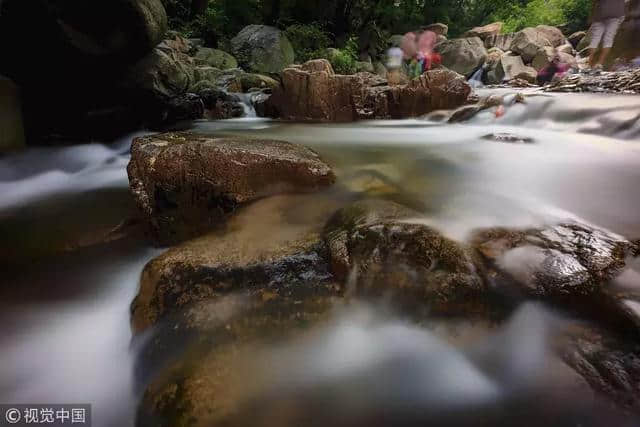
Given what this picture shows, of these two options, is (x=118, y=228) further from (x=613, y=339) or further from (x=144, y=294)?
(x=613, y=339)

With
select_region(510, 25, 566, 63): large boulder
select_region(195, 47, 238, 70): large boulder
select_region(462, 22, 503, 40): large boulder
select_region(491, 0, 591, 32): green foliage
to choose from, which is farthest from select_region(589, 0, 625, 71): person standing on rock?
select_region(491, 0, 591, 32): green foliage

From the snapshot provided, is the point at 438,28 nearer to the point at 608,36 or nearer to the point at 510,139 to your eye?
the point at 608,36

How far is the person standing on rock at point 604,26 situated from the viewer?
11.1m

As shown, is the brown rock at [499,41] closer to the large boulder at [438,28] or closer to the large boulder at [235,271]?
the large boulder at [438,28]

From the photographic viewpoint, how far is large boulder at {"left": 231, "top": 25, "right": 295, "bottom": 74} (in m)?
12.3

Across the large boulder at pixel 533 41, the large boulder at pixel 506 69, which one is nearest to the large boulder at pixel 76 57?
the large boulder at pixel 506 69

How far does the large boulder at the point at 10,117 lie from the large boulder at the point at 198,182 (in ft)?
11.1

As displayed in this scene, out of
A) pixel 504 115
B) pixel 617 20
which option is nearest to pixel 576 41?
pixel 617 20

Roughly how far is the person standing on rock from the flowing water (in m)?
8.40

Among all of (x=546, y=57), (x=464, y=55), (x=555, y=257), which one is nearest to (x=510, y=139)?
(x=555, y=257)

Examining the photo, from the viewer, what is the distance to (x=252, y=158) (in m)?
2.46

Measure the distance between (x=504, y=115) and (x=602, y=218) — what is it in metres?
4.65

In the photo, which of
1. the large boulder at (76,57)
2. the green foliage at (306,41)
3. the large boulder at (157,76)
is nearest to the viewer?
the large boulder at (76,57)

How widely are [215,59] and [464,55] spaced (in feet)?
43.6
